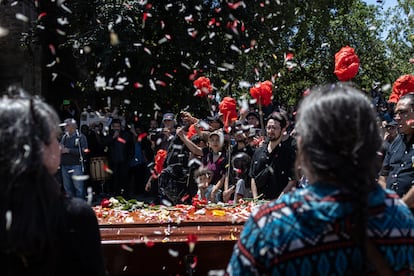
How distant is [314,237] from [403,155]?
10.9ft

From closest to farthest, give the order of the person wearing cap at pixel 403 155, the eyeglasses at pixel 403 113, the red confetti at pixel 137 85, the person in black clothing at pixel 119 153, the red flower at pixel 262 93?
the person wearing cap at pixel 403 155 → the eyeglasses at pixel 403 113 → the red flower at pixel 262 93 → the person in black clothing at pixel 119 153 → the red confetti at pixel 137 85

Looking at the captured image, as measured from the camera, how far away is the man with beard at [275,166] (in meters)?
5.95

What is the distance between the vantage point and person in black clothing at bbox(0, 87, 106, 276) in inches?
73.9

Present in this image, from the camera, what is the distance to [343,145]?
5.92 feet

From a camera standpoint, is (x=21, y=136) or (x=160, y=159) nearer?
(x=21, y=136)

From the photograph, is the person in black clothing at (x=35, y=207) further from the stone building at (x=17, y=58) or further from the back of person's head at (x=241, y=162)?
the stone building at (x=17, y=58)

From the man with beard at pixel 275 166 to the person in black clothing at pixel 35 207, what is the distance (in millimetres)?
4023

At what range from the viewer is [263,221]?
1.87 meters

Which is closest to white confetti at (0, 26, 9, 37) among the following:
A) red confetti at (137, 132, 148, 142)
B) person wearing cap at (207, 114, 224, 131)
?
red confetti at (137, 132, 148, 142)

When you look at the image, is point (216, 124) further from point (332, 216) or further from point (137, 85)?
point (332, 216)

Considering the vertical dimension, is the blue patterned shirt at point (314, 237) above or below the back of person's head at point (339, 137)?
below

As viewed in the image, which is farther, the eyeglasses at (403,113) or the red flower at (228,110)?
the red flower at (228,110)

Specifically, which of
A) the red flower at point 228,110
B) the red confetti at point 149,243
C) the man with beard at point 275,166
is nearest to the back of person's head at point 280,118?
the man with beard at point 275,166


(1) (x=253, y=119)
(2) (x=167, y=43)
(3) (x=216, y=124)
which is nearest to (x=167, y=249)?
(3) (x=216, y=124)
